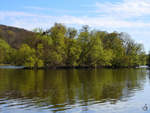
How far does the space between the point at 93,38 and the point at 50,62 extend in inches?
802

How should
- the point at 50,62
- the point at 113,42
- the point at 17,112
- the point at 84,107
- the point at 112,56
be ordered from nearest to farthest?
the point at 17,112
the point at 84,107
the point at 50,62
the point at 112,56
the point at 113,42

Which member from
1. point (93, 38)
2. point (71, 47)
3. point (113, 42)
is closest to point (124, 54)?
point (113, 42)

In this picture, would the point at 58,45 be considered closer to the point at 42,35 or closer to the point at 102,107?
the point at 42,35

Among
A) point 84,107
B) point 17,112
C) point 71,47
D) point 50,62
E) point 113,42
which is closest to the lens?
point 17,112

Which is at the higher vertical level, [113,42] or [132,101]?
[113,42]

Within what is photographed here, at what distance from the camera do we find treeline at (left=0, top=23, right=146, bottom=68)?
81812 mm

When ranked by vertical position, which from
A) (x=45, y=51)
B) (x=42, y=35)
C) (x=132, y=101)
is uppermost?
(x=42, y=35)

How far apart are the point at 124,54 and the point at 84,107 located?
89503 millimetres

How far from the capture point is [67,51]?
8850 centimetres

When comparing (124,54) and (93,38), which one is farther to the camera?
(124,54)

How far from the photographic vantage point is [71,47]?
88375 millimetres

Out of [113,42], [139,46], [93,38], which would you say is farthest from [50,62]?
[139,46]

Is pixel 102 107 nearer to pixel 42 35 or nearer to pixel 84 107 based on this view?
pixel 84 107

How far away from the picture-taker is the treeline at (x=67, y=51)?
81812 mm
